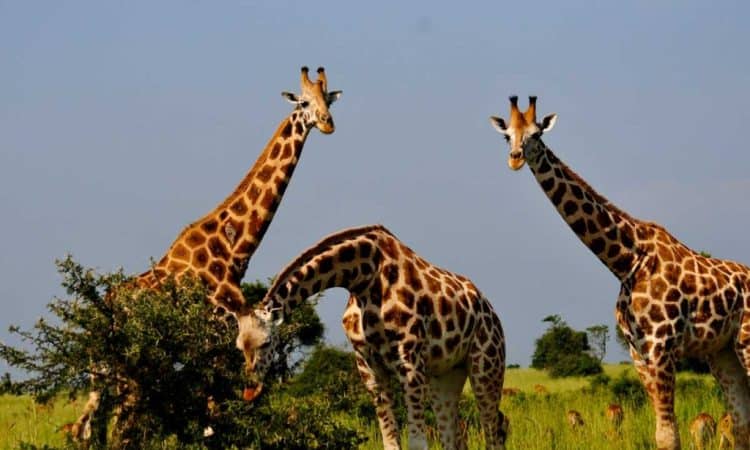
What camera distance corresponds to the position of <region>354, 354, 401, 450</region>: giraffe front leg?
11.8 metres

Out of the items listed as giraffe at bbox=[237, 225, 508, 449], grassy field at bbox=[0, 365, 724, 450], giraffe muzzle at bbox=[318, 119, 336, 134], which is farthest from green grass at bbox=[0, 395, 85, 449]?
giraffe muzzle at bbox=[318, 119, 336, 134]

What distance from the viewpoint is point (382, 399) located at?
11930 mm

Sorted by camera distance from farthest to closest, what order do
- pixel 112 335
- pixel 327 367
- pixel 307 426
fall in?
pixel 327 367, pixel 307 426, pixel 112 335

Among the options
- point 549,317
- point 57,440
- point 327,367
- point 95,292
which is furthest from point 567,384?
point 95,292

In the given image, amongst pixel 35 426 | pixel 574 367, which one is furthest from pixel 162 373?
pixel 574 367

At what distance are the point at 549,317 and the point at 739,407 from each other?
2112 cm

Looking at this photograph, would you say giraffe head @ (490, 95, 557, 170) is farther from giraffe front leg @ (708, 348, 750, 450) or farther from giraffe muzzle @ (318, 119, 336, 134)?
giraffe front leg @ (708, 348, 750, 450)

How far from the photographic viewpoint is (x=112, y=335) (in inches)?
407

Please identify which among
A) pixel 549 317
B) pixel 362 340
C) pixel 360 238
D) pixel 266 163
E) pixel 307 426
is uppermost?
pixel 549 317

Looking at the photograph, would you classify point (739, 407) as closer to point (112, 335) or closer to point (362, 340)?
point (362, 340)

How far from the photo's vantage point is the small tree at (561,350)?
32.5 meters

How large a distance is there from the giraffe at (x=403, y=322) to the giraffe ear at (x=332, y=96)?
205 centimetres

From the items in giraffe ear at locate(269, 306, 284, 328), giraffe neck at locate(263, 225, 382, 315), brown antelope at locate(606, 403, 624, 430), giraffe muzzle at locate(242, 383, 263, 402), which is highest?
giraffe neck at locate(263, 225, 382, 315)

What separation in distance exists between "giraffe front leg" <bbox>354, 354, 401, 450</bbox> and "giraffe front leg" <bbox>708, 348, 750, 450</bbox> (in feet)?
11.2
